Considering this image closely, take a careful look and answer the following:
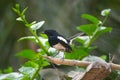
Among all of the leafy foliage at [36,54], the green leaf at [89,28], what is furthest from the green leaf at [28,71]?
the green leaf at [89,28]

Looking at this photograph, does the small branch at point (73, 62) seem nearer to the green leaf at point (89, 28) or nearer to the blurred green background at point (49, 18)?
the green leaf at point (89, 28)

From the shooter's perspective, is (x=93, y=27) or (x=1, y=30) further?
(x=1, y=30)

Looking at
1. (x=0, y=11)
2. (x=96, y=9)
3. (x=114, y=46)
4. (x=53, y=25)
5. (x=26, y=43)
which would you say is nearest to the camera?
(x=114, y=46)

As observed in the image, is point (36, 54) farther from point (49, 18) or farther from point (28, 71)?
point (49, 18)

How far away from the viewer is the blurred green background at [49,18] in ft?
8.11

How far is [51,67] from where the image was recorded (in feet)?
3.58

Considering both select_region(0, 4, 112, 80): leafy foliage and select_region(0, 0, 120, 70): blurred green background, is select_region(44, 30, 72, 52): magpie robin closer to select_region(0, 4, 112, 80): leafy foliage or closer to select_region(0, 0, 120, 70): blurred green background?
select_region(0, 4, 112, 80): leafy foliage

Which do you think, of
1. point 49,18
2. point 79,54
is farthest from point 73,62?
point 49,18

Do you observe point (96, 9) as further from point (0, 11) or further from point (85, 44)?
point (85, 44)

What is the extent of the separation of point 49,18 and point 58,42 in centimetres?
156

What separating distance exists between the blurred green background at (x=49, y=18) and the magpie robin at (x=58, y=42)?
2.91 ft

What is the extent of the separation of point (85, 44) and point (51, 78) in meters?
0.14

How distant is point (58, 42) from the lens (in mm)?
1141

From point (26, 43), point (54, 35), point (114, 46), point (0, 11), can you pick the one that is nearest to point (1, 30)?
point (0, 11)
